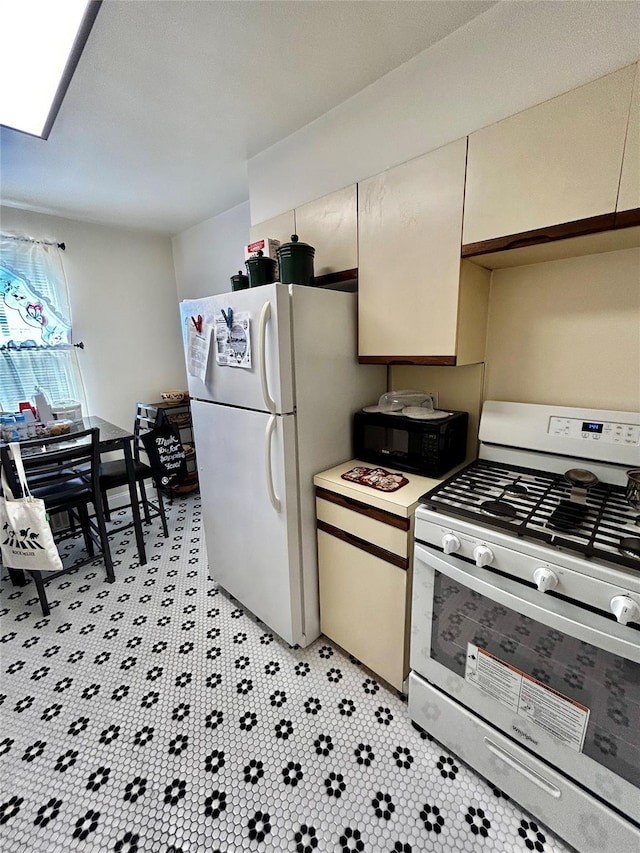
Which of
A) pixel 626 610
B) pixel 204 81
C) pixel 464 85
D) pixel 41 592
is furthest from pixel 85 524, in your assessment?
pixel 464 85

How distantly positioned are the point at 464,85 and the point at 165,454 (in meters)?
2.87

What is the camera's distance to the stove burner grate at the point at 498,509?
1.09 m

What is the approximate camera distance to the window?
2.69m

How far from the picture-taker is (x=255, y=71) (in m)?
1.41

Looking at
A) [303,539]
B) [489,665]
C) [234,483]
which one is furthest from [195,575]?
[489,665]

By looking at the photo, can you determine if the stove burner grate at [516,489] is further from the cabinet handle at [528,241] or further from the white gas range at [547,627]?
the cabinet handle at [528,241]

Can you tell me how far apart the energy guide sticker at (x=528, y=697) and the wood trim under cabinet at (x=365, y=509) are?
0.43m

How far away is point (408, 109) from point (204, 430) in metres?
1.72

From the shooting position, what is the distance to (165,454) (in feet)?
9.62

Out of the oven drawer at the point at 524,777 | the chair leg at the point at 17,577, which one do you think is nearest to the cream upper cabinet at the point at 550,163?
the oven drawer at the point at 524,777

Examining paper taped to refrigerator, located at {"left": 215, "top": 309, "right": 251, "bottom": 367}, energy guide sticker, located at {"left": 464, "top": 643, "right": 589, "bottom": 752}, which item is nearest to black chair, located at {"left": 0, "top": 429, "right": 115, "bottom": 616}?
paper taped to refrigerator, located at {"left": 215, "top": 309, "right": 251, "bottom": 367}

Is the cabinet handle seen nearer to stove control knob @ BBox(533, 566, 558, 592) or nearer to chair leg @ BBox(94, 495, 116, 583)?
stove control knob @ BBox(533, 566, 558, 592)

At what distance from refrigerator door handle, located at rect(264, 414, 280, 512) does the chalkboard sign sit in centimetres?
149

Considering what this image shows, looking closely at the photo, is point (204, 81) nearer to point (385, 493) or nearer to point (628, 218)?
point (628, 218)
